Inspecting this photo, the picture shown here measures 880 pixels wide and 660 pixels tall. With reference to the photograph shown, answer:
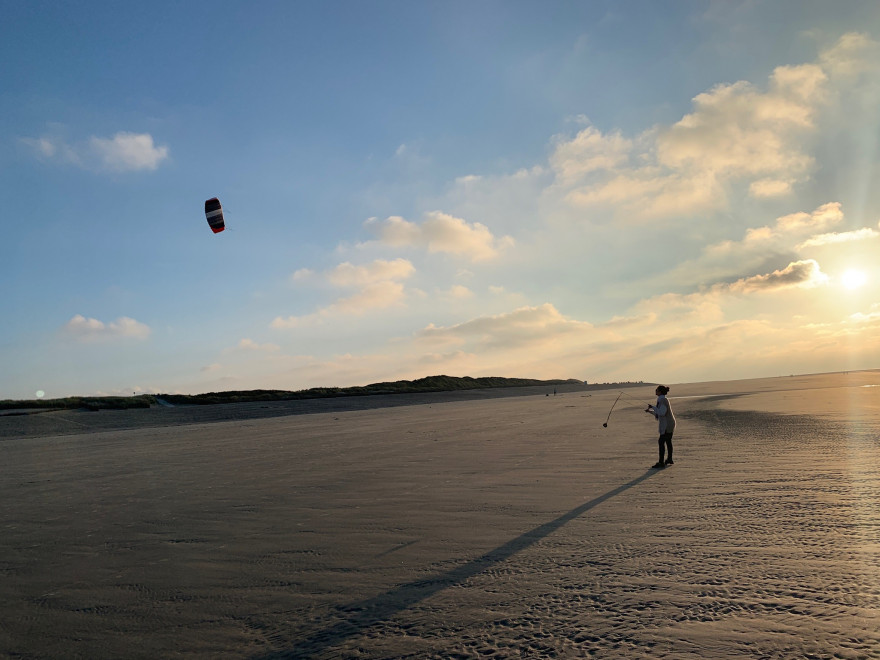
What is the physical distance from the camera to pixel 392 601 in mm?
5445

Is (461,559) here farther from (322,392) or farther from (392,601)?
(322,392)

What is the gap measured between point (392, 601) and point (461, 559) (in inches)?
54.1

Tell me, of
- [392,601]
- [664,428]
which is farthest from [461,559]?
[664,428]

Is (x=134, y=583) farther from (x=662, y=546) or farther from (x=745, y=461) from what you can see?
(x=745, y=461)

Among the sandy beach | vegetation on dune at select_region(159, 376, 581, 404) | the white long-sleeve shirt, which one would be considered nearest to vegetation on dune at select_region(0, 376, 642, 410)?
vegetation on dune at select_region(159, 376, 581, 404)

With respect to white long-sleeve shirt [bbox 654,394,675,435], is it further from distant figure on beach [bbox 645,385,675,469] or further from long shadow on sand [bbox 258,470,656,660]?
long shadow on sand [bbox 258,470,656,660]

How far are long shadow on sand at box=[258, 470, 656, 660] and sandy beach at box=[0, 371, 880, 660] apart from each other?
26mm

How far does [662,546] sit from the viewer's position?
659cm

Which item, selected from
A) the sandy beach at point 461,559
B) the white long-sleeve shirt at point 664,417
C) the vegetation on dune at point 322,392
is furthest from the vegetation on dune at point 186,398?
the white long-sleeve shirt at point 664,417

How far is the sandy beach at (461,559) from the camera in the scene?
4598 millimetres

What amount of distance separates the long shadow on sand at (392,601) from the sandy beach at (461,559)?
0.03 meters

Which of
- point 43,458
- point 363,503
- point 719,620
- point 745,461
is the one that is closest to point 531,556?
point 719,620

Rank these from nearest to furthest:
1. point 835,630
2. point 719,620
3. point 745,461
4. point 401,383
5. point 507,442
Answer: point 835,630 → point 719,620 → point 745,461 → point 507,442 → point 401,383

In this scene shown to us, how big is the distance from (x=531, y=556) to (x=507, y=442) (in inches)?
479
